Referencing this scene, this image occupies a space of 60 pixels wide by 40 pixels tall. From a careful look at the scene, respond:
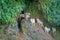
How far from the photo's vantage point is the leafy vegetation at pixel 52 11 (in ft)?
28.0

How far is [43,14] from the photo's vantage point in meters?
8.56

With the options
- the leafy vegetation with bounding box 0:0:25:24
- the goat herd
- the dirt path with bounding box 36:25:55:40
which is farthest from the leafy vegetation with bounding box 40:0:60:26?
the leafy vegetation with bounding box 0:0:25:24

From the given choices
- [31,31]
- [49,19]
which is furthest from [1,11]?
[49,19]

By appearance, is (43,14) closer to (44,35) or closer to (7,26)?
(44,35)

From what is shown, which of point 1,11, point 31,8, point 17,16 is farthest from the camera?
point 31,8

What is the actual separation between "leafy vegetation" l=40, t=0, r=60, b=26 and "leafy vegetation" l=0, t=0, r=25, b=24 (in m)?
1.49

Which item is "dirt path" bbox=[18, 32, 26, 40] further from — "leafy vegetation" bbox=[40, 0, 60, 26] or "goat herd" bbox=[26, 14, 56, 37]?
"leafy vegetation" bbox=[40, 0, 60, 26]

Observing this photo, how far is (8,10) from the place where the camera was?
23.1 feet

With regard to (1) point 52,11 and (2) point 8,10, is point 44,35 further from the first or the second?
(2) point 8,10

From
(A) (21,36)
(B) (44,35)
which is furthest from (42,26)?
(A) (21,36)

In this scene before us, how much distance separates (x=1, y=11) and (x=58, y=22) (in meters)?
2.61

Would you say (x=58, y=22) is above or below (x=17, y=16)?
below

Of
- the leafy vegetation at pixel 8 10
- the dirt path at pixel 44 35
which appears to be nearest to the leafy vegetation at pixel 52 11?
the dirt path at pixel 44 35

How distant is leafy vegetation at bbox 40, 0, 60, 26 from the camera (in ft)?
28.0
